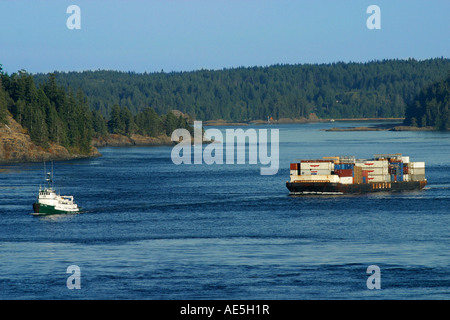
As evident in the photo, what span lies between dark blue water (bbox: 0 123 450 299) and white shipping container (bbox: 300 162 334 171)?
5.64 metres

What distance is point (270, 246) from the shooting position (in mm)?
72750

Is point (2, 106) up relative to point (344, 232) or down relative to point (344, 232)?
up

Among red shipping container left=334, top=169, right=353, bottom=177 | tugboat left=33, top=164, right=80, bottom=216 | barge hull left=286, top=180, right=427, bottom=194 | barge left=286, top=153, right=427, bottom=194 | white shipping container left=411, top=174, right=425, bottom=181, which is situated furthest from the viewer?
white shipping container left=411, top=174, right=425, bottom=181

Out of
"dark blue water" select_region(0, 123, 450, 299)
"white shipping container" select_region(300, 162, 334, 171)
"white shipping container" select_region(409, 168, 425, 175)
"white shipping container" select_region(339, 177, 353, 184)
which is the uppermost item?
"white shipping container" select_region(300, 162, 334, 171)

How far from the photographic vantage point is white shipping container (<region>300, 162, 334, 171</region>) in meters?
119

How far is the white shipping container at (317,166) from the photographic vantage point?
119 m

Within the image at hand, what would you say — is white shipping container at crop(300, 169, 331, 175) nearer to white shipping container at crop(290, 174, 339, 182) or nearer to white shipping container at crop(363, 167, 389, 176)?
white shipping container at crop(290, 174, 339, 182)

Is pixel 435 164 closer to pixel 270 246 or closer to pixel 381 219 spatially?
pixel 381 219

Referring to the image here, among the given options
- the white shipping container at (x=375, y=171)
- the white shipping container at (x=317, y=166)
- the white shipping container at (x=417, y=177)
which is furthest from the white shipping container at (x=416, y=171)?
the white shipping container at (x=317, y=166)

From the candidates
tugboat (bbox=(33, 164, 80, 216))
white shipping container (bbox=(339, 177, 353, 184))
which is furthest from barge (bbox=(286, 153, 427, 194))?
tugboat (bbox=(33, 164, 80, 216))

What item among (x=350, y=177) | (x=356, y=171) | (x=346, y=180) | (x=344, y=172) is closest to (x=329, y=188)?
(x=346, y=180)

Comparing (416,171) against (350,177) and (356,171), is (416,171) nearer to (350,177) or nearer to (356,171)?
(356,171)

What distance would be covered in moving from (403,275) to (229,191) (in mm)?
67058
